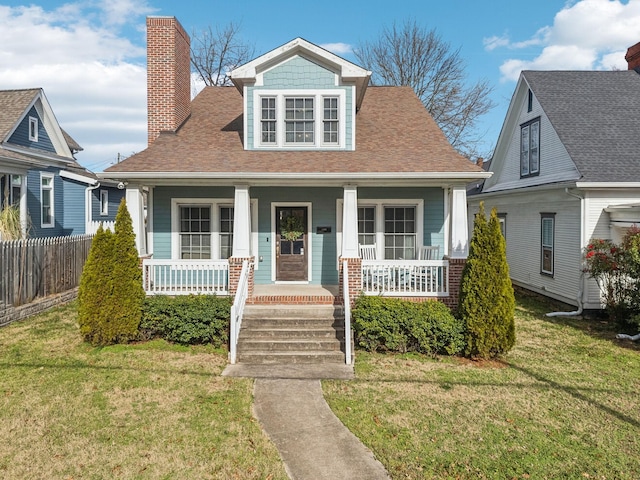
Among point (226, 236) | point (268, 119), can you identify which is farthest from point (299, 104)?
point (226, 236)

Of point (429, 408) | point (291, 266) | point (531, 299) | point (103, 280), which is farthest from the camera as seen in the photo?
point (531, 299)

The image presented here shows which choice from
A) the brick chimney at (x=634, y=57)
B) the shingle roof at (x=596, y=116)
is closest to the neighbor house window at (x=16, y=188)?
the shingle roof at (x=596, y=116)

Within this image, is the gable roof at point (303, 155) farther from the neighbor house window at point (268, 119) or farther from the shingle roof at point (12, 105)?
the shingle roof at point (12, 105)

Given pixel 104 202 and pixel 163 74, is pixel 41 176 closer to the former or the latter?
pixel 104 202

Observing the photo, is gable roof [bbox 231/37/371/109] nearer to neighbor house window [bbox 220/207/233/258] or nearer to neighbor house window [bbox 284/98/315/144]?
neighbor house window [bbox 284/98/315/144]

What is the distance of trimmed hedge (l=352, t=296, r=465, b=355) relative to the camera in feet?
25.9

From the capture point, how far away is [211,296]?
9109 millimetres

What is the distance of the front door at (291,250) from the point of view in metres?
11.2

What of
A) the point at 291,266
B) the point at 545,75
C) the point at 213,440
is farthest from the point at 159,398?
the point at 545,75

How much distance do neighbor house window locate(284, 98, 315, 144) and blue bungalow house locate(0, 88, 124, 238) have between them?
9.52 m

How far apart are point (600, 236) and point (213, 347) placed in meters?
9.82

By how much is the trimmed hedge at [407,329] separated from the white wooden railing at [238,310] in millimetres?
2177

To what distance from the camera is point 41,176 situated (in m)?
18.0

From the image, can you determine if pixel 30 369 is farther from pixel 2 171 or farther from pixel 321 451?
pixel 2 171
